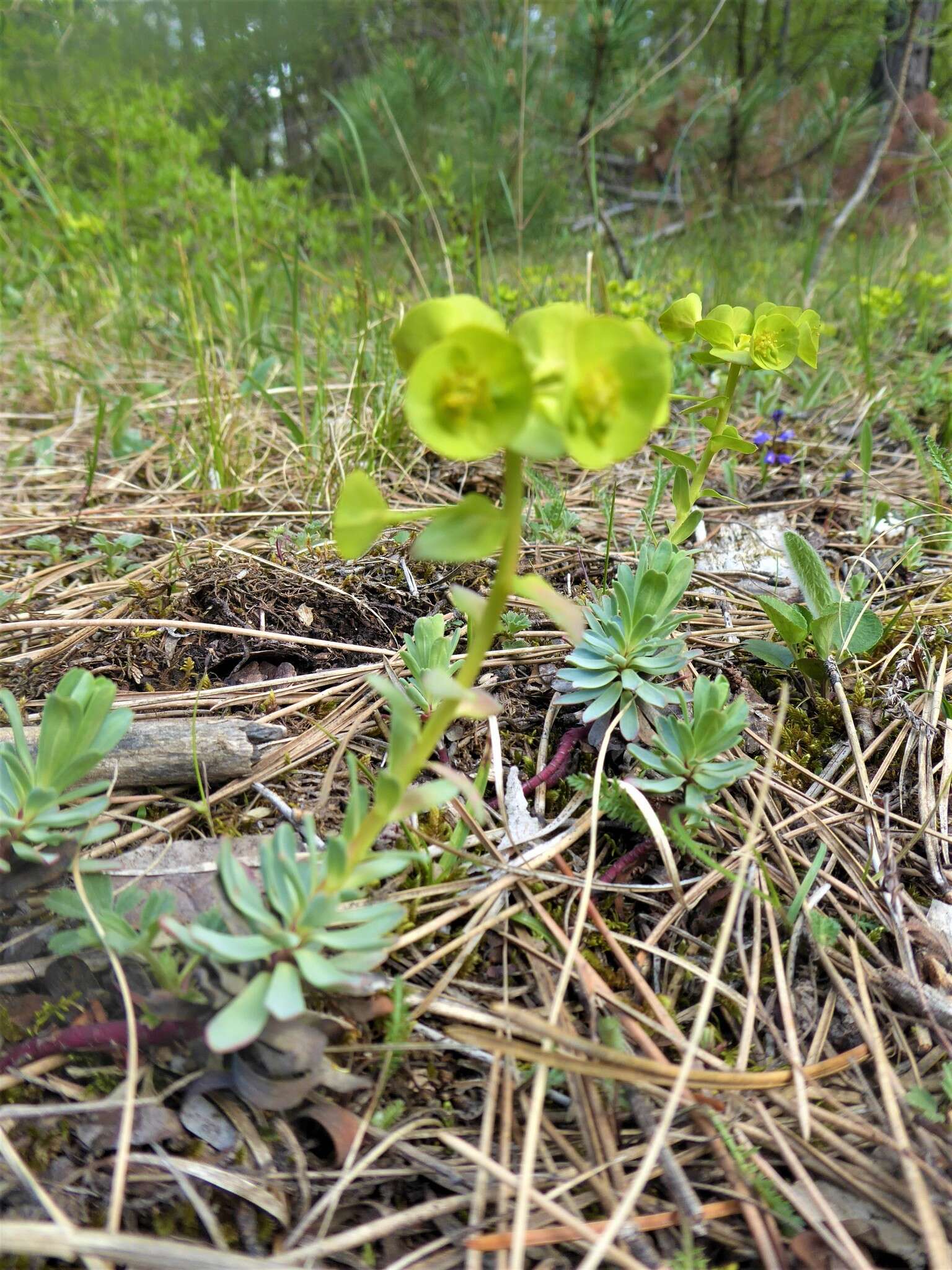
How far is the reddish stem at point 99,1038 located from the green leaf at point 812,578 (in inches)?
55.9

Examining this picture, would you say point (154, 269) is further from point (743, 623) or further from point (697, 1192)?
point (697, 1192)

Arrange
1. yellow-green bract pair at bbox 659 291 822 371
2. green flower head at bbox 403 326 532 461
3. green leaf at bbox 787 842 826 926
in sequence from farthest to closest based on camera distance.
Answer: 1. yellow-green bract pair at bbox 659 291 822 371
2. green leaf at bbox 787 842 826 926
3. green flower head at bbox 403 326 532 461

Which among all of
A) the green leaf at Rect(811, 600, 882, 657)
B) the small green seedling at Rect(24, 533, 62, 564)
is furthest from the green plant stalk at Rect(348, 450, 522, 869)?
the small green seedling at Rect(24, 533, 62, 564)

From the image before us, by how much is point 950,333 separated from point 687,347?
3.80 feet

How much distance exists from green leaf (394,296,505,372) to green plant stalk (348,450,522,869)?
0.16 m

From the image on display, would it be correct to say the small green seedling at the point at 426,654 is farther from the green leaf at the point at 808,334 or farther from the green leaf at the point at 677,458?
the green leaf at the point at 808,334

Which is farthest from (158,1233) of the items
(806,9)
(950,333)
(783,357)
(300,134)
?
(300,134)

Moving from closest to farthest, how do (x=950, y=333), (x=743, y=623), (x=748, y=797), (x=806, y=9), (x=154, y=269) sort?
(x=748, y=797)
(x=743, y=623)
(x=950, y=333)
(x=154, y=269)
(x=806, y=9)

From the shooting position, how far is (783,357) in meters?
1.54

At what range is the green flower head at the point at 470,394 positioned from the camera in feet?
2.50

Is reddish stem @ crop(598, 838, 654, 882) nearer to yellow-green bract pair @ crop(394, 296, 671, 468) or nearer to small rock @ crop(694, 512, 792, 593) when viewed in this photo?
yellow-green bract pair @ crop(394, 296, 671, 468)

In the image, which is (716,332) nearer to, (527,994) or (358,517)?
(358,517)

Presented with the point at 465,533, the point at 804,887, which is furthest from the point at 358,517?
the point at 804,887

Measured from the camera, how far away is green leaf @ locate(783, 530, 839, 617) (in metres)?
1.66
